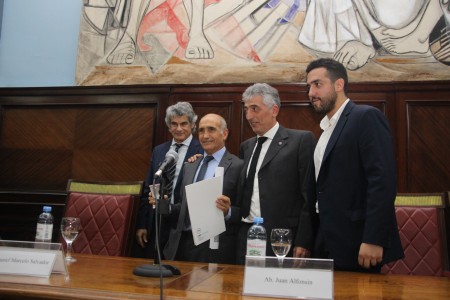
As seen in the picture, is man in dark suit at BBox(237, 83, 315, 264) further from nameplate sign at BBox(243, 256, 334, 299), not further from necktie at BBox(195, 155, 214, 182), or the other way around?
nameplate sign at BBox(243, 256, 334, 299)

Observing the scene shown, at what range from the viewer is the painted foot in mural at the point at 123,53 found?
3760mm

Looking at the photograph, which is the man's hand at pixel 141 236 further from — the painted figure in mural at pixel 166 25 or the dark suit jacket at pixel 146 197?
the painted figure in mural at pixel 166 25

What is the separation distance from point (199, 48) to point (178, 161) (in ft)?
4.35

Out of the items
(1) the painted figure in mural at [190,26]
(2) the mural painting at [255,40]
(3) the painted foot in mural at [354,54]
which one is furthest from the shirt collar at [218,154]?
(3) the painted foot in mural at [354,54]

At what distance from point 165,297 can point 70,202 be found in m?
1.59

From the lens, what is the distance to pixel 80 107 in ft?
12.4

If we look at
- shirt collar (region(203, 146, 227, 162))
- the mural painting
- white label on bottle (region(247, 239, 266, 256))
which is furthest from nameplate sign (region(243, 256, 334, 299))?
the mural painting

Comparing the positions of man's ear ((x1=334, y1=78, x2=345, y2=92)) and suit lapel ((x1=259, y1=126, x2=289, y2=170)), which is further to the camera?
suit lapel ((x1=259, y1=126, x2=289, y2=170))

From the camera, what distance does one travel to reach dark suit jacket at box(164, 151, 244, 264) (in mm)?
2166

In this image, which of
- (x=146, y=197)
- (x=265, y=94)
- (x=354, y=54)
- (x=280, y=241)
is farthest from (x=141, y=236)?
(x=354, y=54)

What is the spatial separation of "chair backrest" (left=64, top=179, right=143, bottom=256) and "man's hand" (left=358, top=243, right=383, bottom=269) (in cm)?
121

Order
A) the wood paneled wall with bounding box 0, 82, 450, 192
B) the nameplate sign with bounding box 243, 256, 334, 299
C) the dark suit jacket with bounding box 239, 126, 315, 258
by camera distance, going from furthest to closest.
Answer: the wood paneled wall with bounding box 0, 82, 450, 192, the dark suit jacket with bounding box 239, 126, 315, 258, the nameplate sign with bounding box 243, 256, 334, 299

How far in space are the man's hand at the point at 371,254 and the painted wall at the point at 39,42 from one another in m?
3.15

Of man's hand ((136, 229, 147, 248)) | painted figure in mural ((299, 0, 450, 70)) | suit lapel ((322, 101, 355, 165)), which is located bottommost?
man's hand ((136, 229, 147, 248))
